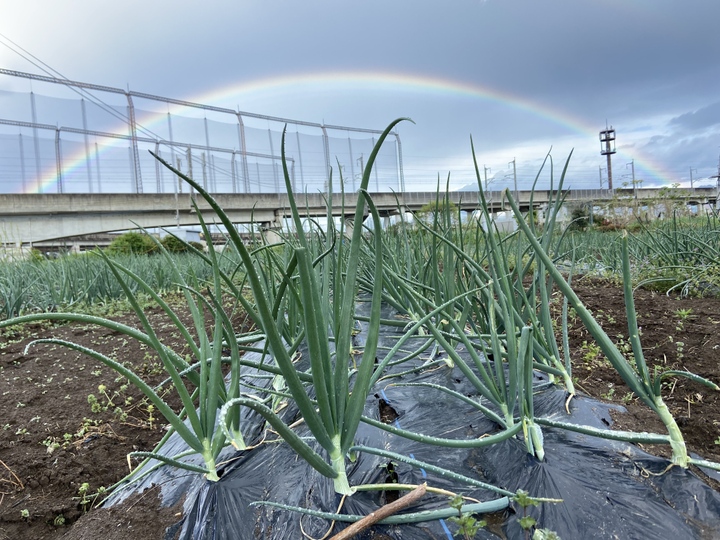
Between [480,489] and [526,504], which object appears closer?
[526,504]

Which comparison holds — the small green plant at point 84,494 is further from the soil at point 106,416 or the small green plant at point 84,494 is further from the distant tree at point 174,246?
the distant tree at point 174,246

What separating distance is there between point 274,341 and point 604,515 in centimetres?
72

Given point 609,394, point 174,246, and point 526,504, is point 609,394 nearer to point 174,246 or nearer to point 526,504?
point 526,504

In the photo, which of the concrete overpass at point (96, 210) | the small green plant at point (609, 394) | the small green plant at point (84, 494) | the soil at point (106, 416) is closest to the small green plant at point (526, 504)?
the soil at point (106, 416)

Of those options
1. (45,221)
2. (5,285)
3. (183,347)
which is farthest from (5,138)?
(183,347)

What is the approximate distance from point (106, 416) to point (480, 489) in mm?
1618

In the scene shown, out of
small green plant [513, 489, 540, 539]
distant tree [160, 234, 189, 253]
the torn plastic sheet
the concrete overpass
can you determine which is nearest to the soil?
the torn plastic sheet

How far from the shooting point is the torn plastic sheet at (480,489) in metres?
0.72

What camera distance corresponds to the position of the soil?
1.04 metres

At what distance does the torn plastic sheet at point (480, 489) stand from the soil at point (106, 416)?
12cm

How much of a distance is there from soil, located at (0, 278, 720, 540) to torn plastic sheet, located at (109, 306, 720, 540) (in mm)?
120

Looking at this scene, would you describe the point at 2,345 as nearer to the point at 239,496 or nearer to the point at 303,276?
the point at 239,496

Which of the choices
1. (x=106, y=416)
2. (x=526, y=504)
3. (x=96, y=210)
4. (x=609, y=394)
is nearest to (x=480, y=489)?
(x=526, y=504)

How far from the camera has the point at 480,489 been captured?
2.70 ft
